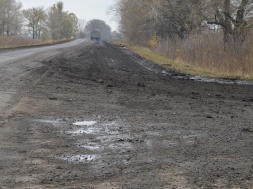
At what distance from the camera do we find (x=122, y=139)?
5516mm

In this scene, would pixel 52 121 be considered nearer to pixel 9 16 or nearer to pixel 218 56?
pixel 218 56

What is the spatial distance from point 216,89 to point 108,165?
25.9 ft

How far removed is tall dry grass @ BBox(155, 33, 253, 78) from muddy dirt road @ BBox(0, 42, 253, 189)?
6369 mm

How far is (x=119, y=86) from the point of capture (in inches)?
451

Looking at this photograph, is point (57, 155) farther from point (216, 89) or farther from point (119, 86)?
point (216, 89)

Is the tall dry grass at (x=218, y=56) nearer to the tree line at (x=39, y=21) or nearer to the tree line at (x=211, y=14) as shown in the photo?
the tree line at (x=211, y=14)

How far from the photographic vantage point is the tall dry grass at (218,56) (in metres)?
16.3

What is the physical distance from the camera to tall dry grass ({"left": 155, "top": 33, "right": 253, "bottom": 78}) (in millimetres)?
16297

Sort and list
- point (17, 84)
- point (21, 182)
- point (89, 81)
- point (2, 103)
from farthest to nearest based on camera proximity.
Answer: point (89, 81), point (17, 84), point (2, 103), point (21, 182)

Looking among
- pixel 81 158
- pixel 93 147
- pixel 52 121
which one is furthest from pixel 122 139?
pixel 52 121

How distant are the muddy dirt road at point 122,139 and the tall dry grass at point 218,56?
637 centimetres

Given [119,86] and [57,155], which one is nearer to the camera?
[57,155]

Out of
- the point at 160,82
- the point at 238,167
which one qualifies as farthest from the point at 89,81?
the point at 238,167

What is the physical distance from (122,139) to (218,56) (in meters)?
13.8
